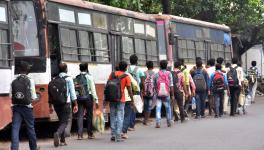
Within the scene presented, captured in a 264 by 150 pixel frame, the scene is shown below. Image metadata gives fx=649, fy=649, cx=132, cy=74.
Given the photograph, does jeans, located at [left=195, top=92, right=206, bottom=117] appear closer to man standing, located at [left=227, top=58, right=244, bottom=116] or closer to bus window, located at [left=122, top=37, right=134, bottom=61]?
man standing, located at [left=227, top=58, right=244, bottom=116]

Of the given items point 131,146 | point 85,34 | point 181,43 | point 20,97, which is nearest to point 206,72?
point 181,43

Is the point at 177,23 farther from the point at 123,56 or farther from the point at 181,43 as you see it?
the point at 123,56

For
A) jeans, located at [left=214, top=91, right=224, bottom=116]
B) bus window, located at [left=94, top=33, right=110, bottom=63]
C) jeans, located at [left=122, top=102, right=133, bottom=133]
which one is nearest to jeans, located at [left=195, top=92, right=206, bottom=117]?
jeans, located at [left=214, top=91, right=224, bottom=116]

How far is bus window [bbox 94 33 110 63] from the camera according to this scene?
16.4 m

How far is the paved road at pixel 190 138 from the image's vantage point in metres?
12.3

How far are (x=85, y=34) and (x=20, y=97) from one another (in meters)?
5.29

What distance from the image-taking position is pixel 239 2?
34375 mm

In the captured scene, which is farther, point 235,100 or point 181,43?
point 181,43

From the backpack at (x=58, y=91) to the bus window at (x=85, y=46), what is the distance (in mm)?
3107

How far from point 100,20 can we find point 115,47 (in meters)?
1.03

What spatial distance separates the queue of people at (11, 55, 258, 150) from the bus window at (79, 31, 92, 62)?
3.61 feet

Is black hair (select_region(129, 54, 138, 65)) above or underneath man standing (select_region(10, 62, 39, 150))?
above

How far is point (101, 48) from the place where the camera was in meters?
16.7

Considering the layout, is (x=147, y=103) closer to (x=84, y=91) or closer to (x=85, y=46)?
(x=85, y=46)
